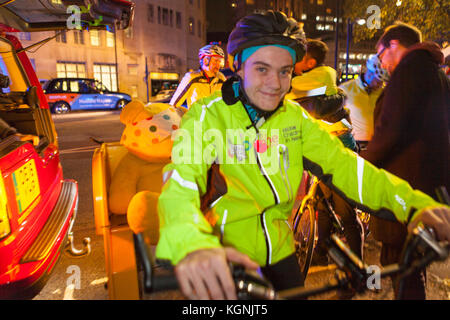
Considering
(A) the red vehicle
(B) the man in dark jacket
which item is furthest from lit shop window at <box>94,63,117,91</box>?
(B) the man in dark jacket

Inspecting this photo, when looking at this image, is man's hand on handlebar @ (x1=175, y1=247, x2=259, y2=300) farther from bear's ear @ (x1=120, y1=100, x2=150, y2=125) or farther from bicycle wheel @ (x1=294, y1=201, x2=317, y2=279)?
bicycle wheel @ (x1=294, y1=201, x2=317, y2=279)

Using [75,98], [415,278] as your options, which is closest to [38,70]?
[75,98]

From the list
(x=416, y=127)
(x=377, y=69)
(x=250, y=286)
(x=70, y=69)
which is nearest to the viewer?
(x=250, y=286)

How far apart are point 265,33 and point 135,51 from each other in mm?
39180

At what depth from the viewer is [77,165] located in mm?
8117

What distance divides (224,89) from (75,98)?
899 inches

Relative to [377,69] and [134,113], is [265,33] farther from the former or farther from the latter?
[377,69]

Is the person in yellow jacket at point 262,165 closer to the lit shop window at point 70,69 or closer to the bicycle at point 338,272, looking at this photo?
the bicycle at point 338,272

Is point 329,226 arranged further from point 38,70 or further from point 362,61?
point 362,61

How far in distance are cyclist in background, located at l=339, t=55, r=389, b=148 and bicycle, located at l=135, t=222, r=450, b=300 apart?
2.65 metres

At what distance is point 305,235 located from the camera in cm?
365

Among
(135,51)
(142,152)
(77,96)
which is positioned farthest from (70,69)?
(142,152)

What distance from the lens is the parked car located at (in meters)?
21.3

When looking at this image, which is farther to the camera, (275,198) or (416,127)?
(416,127)
